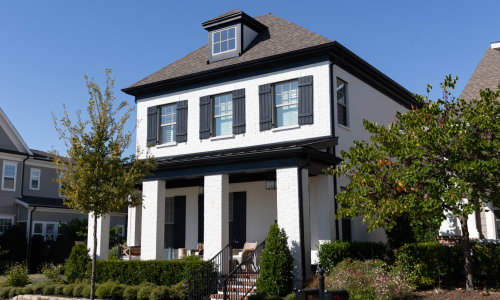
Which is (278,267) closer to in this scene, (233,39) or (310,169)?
(310,169)

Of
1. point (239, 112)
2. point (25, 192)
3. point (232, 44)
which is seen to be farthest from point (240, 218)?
Result: point (25, 192)

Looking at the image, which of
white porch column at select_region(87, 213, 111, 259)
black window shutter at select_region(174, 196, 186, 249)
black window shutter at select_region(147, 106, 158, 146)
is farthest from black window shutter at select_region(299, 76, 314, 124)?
white porch column at select_region(87, 213, 111, 259)

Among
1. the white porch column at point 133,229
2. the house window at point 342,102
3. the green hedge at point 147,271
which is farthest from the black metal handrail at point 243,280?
the white porch column at point 133,229

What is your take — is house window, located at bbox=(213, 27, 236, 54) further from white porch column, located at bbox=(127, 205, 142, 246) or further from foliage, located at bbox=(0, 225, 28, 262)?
foliage, located at bbox=(0, 225, 28, 262)

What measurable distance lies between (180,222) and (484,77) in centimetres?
1241

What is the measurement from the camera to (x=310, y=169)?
13.4 meters

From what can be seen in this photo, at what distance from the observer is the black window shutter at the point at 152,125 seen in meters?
17.9

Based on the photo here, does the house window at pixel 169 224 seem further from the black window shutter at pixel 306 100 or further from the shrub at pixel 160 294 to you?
the black window shutter at pixel 306 100

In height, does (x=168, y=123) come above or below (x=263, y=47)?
below

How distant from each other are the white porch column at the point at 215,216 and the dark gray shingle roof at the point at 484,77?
8.78 meters

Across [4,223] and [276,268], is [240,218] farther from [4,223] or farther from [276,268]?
[4,223]

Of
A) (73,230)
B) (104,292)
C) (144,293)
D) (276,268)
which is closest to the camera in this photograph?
(276,268)

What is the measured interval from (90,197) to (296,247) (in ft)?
17.6

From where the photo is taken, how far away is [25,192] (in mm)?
27812
